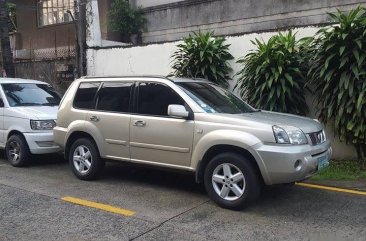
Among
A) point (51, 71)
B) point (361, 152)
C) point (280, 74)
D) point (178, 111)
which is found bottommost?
point (361, 152)

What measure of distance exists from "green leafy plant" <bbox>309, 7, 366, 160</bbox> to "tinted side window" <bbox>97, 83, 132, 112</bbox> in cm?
341

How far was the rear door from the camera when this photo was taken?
6.88 meters

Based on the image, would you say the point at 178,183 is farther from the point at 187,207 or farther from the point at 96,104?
the point at 96,104

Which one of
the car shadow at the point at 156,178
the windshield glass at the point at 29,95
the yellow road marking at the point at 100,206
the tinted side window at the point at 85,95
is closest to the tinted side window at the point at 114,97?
the tinted side window at the point at 85,95

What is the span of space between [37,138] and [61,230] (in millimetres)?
3811

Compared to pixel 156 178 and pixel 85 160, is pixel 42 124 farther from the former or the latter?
pixel 156 178

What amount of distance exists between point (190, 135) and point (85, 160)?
85.2 inches

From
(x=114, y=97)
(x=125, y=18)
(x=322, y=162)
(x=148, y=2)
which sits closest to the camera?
(x=322, y=162)

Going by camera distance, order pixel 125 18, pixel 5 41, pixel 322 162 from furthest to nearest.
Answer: pixel 125 18 < pixel 5 41 < pixel 322 162

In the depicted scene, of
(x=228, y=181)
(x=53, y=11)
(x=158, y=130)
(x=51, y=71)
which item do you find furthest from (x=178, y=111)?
(x=53, y=11)

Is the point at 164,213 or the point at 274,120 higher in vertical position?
the point at 274,120

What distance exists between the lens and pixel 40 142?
8562 millimetres

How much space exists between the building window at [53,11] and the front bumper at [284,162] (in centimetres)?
1262

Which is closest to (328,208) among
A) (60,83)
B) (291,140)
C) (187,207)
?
(291,140)
